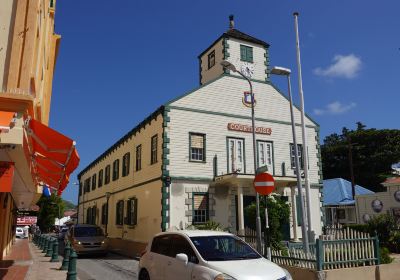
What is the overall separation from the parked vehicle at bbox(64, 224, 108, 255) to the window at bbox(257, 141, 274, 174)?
33.2ft

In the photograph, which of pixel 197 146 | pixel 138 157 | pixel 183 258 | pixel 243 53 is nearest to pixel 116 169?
pixel 138 157

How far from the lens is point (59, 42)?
1792 cm

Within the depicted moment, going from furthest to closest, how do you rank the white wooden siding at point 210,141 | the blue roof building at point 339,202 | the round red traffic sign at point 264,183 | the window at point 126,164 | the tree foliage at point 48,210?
the tree foliage at point 48,210 → the blue roof building at point 339,202 → the window at point 126,164 → the white wooden siding at point 210,141 → the round red traffic sign at point 264,183

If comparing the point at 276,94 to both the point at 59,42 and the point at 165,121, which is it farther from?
the point at 59,42

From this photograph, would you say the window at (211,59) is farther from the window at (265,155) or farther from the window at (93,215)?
the window at (93,215)

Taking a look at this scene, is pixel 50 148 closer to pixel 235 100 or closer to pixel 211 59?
pixel 235 100

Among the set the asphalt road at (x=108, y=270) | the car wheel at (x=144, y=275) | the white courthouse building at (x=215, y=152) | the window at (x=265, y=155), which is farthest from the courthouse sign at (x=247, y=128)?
the car wheel at (x=144, y=275)

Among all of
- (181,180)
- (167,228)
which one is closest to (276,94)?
(181,180)

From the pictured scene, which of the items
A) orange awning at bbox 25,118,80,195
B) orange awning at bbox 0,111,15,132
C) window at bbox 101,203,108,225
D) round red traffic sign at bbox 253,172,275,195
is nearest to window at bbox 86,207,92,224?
window at bbox 101,203,108,225

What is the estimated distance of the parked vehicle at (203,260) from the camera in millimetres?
7145

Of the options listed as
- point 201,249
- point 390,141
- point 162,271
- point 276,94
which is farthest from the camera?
point 390,141

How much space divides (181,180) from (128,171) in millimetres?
7542

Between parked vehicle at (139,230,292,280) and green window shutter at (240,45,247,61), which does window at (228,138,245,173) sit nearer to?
green window shutter at (240,45,247,61)

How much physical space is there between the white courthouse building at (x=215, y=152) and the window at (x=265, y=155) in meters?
0.06
